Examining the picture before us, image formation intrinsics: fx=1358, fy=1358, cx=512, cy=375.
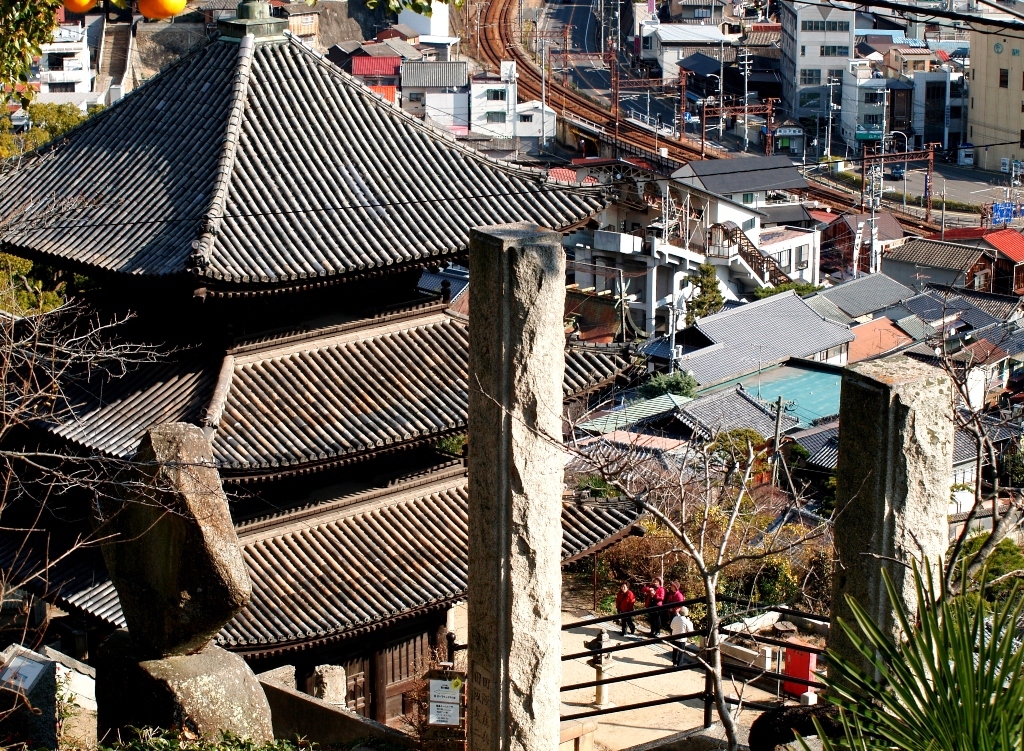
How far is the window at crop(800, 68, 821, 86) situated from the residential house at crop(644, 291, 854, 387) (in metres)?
38.8

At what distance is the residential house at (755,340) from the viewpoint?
41.3m

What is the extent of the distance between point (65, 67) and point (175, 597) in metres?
68.3

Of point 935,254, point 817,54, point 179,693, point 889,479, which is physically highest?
point 817,54

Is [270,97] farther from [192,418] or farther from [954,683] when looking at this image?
[954,683]

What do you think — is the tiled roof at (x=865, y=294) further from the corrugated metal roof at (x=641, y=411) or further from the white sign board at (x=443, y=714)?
the white sign board at (x=443, y=714)

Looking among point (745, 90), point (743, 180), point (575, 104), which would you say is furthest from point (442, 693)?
point (575, 104)

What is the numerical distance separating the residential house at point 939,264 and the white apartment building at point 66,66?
4244 centimetres

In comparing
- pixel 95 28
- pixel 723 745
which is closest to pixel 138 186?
pixel 723 745

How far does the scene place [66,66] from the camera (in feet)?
234

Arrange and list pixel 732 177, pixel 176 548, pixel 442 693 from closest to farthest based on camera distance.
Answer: pixel 176 548 → pixel 442 693 → pixel 732 177

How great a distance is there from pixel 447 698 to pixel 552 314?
13.8ft

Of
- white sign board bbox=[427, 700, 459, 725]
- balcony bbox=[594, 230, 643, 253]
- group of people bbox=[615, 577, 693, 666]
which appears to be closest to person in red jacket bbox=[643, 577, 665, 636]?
group of people bbox=[615, 577, 693, 666]

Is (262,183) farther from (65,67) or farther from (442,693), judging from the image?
(65,67)

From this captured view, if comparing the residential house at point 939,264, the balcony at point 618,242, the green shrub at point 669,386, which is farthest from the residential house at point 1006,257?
the green shrub at point 669,386
